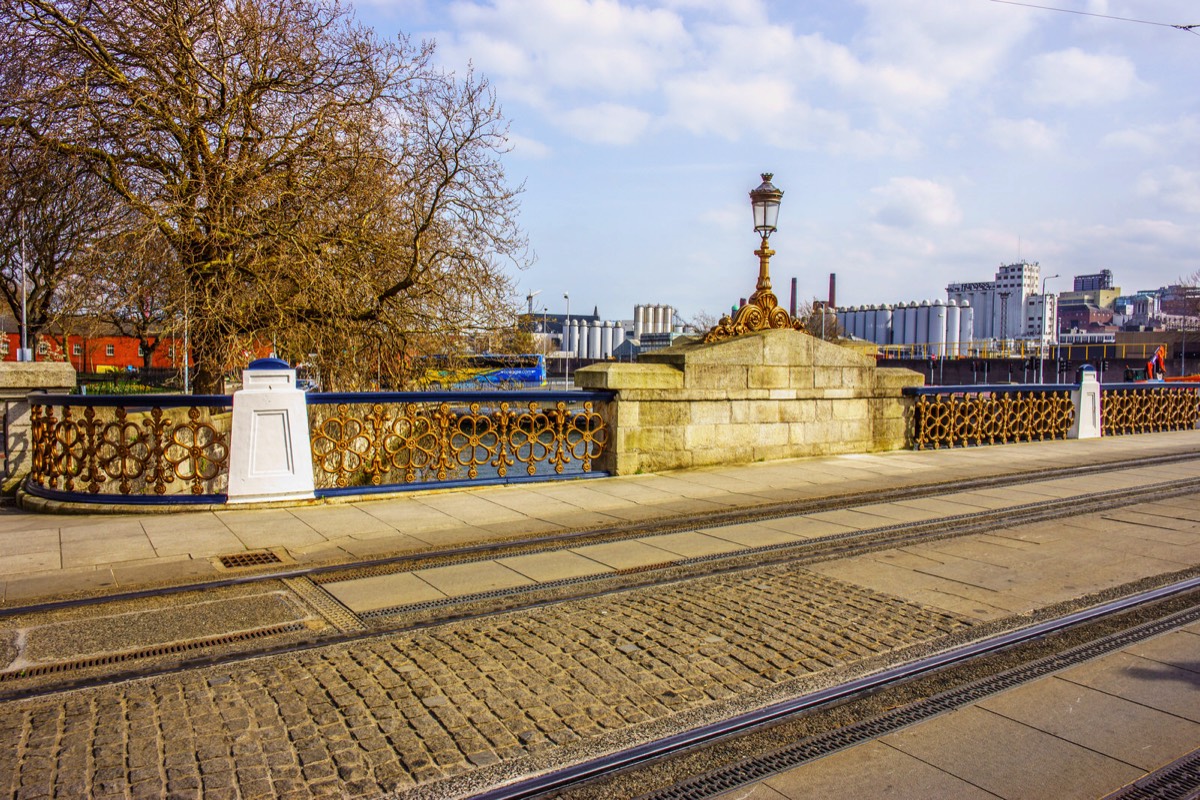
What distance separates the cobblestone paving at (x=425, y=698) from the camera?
11.5ft

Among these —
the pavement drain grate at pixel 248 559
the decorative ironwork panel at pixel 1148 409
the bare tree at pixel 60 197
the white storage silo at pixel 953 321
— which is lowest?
the pavement drain grate at pixel 248 559

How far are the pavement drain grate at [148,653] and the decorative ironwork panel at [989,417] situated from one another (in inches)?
503

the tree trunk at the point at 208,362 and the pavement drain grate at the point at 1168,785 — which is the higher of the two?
the tree trunk at the point at 208,362

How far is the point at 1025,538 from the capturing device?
809cm

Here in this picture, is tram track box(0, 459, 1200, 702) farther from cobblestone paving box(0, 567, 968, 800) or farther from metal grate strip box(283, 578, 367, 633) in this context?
cobblestone paving box(0, 567, 968, 800)

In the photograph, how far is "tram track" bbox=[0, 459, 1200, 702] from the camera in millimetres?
4602

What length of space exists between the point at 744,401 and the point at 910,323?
100829mm

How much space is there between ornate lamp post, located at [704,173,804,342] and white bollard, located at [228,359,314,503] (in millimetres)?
6342

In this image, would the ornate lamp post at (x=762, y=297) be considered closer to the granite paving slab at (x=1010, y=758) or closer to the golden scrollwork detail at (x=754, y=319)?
the golden scrollwork detail at (x=754, y=319)

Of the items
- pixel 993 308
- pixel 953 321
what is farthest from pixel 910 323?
pixel 993 308

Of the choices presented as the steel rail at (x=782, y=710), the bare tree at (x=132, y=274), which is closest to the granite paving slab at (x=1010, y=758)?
the steel rail at (x=782, y=710)

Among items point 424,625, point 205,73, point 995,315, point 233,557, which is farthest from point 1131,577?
point 995,315

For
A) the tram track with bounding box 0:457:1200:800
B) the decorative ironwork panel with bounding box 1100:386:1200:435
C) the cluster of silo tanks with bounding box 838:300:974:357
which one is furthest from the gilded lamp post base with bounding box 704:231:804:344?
the cluster of silo tanks with bounding box 838:300:974:357

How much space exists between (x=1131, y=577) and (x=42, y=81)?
13962 millimetres
